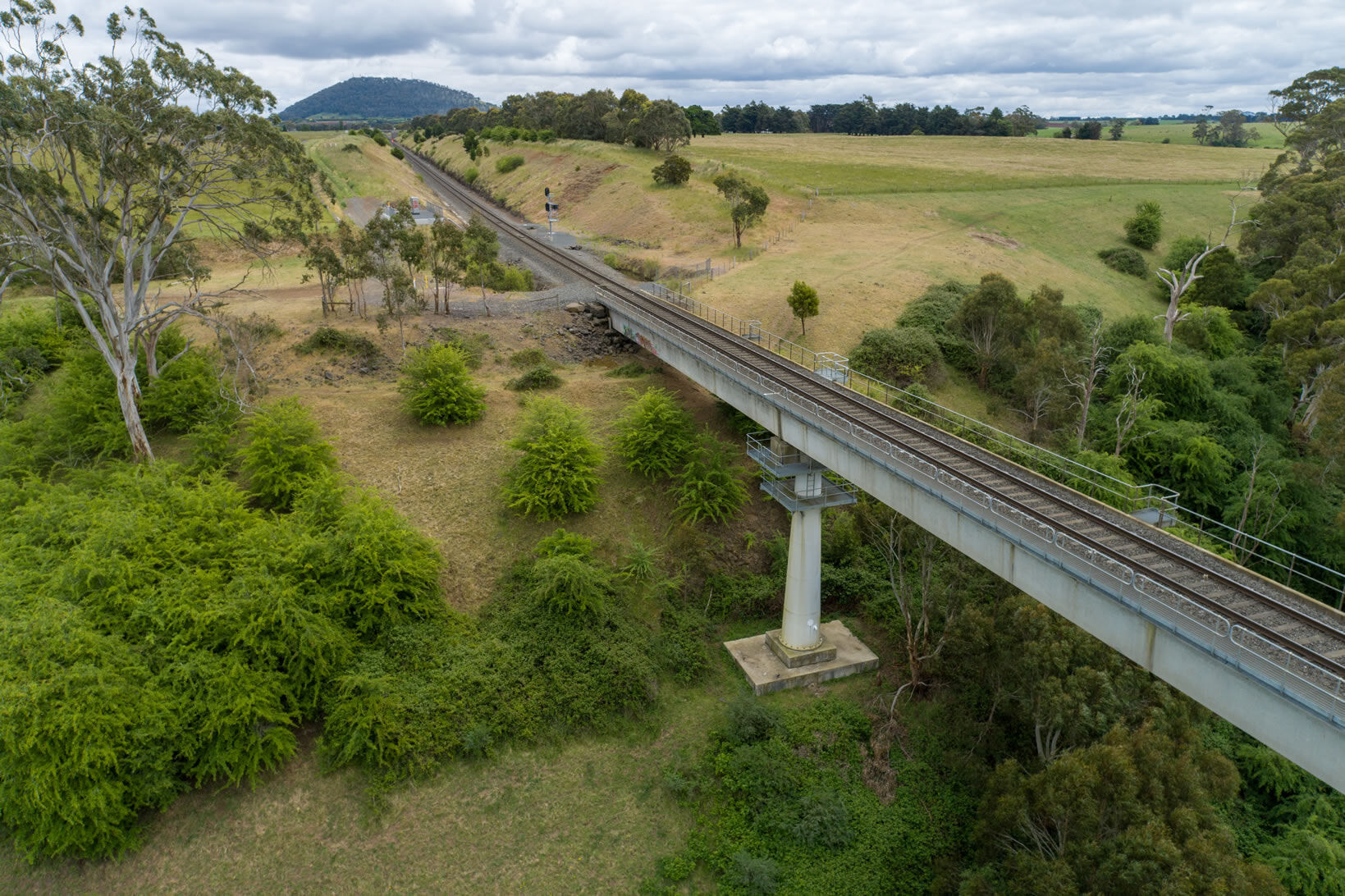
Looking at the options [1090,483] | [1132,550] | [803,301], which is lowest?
[1132,550]

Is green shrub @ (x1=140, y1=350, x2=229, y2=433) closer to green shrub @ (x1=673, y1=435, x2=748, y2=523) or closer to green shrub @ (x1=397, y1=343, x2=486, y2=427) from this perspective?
green shrub @ (x1=397, y1=343, x2=486, y2=427)

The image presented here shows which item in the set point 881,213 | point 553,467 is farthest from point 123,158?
point 881,213

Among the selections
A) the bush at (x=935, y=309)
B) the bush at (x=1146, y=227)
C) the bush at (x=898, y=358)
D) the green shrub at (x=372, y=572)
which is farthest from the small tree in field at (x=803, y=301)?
the bush at (x=1146, y=227)

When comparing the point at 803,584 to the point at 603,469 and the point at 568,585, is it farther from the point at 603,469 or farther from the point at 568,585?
the point at 603,469

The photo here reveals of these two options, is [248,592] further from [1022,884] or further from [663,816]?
[1022,884]

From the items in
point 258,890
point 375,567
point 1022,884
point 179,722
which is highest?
point 375,567

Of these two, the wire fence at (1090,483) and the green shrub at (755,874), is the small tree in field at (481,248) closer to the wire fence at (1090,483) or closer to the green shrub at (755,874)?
the wire fence at (1090,483)

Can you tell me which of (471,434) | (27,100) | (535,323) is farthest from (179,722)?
(535,323)
